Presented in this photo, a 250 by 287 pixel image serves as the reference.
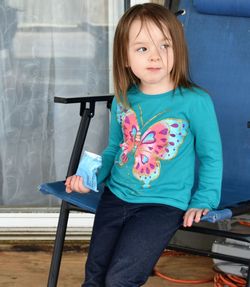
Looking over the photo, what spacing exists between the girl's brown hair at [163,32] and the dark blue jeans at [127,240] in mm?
331

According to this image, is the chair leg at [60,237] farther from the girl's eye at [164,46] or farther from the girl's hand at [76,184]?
the girl's eye at [164,46]

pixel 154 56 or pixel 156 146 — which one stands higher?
pixel 154 56

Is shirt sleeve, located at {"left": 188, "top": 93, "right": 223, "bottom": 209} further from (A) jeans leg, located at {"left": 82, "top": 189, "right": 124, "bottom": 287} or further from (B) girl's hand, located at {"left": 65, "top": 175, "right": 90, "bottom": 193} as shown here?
(B) girl's hand, located at {"left": 65, "top": 175, "right": 90, "bottom": 193}

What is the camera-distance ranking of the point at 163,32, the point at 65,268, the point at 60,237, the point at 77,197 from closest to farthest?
the point at 163,32 → the point at 77,197 → the point at 60,237 → the point at 65,268

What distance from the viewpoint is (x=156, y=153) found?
82.0 inches

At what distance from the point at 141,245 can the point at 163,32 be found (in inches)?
23.4

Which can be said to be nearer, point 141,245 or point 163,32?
point 141,245

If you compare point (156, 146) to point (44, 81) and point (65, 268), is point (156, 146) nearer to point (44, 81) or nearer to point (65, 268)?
point (65, 268)

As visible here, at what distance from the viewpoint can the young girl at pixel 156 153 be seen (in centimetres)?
202

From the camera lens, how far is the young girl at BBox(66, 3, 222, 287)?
2.02 meters

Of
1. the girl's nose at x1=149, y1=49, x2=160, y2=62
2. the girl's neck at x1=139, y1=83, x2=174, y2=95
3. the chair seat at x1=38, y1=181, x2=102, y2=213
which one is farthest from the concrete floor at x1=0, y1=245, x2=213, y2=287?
the girl's nose at x1=149, y1=49, x2=160, y2=62

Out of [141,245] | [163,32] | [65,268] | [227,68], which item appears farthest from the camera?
[65,268]

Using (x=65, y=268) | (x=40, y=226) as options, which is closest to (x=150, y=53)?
(x=65, y=268)

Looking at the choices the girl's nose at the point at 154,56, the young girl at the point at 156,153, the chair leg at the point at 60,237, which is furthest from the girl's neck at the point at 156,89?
the chair leg at the point at 60,237
